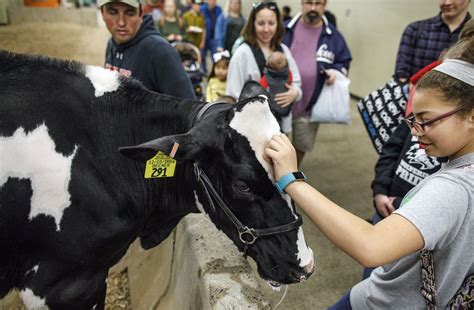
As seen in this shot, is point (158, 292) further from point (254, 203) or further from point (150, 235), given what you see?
point (254, 203)

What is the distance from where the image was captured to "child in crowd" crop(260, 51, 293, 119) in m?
3.26

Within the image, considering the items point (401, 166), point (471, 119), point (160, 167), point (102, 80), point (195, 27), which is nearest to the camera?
point (471, 119)

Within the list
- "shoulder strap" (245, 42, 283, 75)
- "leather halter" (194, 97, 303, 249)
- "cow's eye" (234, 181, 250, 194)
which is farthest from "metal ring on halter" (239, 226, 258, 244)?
"shoulder strap" (245, 42, 283, 75)

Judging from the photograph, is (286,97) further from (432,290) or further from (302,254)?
(432,290)

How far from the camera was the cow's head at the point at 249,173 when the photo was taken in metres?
1.47

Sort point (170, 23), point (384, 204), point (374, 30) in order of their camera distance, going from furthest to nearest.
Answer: point (374, 30) → point (170, 23) → point (384, 204)

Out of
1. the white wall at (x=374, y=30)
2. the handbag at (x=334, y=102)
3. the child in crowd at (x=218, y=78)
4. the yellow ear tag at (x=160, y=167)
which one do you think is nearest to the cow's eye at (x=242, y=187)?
the yellow ear tag at (x=160, y=167)

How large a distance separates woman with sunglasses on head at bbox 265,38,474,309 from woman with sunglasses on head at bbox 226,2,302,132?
2.04 meters

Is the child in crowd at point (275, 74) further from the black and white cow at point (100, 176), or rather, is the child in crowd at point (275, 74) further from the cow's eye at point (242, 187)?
the cow's eye at point (242, 187)

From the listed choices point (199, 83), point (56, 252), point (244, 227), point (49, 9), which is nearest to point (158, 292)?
point (56, 252)

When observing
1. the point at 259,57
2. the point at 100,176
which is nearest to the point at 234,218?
the point at 100,176

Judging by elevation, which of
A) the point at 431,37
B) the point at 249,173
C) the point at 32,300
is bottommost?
the point at 32,300

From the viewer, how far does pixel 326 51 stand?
3814mm

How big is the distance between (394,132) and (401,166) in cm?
36
